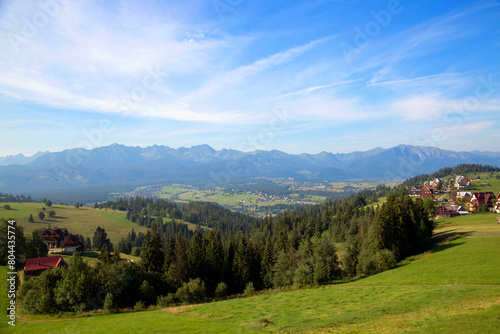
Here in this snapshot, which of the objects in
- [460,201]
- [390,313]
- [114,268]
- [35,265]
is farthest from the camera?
[460,201]

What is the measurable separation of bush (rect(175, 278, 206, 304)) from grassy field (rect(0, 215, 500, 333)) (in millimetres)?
9708

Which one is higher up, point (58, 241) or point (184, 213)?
point (58, 241)

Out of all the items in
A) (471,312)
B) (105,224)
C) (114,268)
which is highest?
(471,312)

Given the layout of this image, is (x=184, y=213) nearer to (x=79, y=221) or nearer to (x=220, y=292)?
(x=79, y=221)

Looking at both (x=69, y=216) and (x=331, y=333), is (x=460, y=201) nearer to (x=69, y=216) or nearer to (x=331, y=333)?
(x=331, y=333)

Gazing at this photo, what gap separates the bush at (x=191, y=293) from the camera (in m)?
37.8

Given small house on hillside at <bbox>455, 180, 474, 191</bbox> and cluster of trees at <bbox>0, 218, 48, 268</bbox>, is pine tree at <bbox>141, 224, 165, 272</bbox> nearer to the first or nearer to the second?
cluster of trees at <bbox>0, 218, 48, 268</bbox>

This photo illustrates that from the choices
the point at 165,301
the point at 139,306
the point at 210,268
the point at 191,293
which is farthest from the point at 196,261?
the point at 139,306

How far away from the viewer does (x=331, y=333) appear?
1606 centimetres

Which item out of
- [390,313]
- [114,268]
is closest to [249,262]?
[114,268]

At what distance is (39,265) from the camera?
136 feet

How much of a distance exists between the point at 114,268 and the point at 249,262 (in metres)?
25.4

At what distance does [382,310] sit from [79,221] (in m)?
145

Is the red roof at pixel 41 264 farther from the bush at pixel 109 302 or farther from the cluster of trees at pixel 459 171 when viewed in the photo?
the cluster of trees at pixel 459 171
